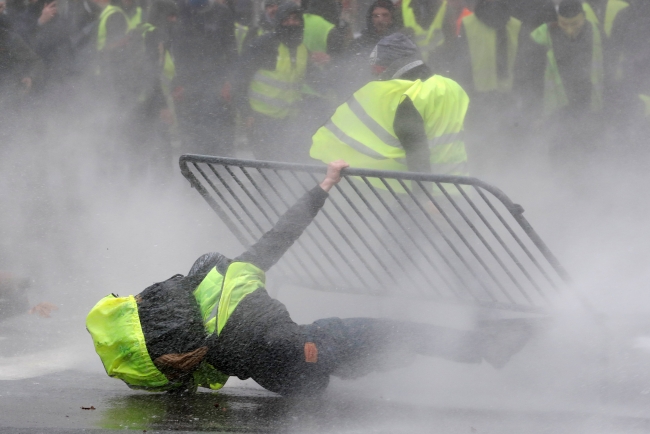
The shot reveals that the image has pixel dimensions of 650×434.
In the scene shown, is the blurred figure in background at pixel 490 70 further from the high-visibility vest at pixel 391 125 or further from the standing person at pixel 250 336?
the standing person at pixel 250 336

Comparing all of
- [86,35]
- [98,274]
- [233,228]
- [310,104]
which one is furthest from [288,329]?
[86,35]

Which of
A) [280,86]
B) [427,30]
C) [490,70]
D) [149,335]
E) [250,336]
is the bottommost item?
[250,336]

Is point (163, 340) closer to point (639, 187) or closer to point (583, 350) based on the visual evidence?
point (583, 350)

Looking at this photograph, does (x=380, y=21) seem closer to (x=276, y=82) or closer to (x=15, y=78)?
(x=276, y=82)

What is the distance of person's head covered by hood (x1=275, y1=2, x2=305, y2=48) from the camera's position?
7.85 m

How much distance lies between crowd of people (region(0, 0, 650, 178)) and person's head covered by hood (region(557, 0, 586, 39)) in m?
0.02

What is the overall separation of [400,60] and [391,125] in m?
0.37

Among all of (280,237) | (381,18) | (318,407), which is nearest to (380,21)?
(381,18)

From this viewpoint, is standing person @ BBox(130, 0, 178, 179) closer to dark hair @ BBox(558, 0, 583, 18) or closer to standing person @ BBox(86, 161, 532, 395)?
dark hair @ BBox(558, 0, 583, 18)

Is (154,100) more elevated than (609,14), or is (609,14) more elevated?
(609,14)

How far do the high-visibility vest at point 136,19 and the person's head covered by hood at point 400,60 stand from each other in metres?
5.21

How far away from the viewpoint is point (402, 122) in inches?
178

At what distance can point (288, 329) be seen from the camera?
12.7ft

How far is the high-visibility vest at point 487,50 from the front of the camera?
25.0 ft
